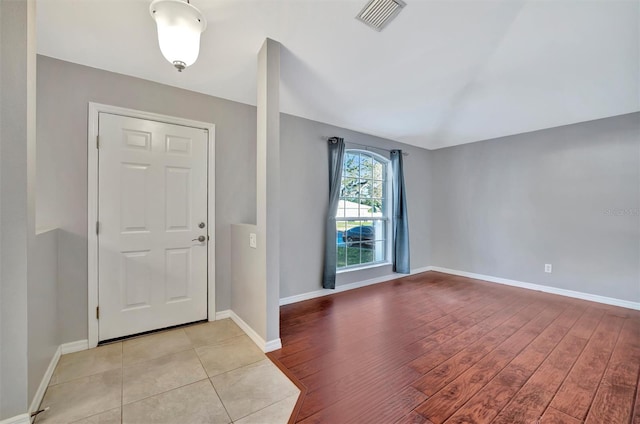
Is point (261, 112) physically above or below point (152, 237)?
above

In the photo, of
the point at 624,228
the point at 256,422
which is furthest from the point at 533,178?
the point at 256,422

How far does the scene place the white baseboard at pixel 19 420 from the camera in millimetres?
1344

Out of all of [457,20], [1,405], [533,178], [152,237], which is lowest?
[1,405]

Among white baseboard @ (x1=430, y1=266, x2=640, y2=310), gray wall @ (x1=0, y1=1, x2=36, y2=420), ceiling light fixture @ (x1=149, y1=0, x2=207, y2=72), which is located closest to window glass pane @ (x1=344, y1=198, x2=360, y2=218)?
white baseboard @ (x1=430, y1=266, x2=640, y2=310)

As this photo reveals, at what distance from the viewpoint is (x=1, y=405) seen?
1332 mm

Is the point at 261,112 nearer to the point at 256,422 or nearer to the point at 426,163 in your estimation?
the point at 256,422

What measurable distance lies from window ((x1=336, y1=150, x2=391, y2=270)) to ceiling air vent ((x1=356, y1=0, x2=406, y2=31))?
2.03 m

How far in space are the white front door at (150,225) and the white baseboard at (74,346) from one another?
0.11 metres

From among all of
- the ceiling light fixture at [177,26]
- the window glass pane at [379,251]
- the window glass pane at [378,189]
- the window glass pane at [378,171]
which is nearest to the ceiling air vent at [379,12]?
the ceiling light fixture at [177,26]

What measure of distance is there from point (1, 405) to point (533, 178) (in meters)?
5.86

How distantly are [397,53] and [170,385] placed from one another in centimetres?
337

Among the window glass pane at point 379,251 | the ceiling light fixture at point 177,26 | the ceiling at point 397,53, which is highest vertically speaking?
the ceiling at point 397,53

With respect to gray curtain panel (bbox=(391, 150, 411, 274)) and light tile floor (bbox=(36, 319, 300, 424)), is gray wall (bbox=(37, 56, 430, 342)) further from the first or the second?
light tile floor (bbox=(36, 319, 300, 424))

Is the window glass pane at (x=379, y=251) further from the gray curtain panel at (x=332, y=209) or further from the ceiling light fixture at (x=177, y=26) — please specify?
the ceiling light fixture at (x=177, y=26)
